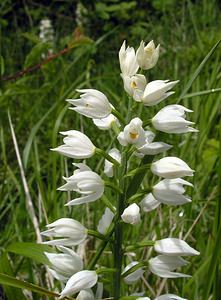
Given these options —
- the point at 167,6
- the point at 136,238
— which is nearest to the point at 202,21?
the point at 167,6

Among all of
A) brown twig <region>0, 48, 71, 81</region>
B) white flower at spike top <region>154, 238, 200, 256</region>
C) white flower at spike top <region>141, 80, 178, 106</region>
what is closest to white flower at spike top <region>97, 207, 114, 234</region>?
white flower at spike top <region>154, 238, 200, 256</region>

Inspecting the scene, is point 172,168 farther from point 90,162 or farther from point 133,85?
point 90,162

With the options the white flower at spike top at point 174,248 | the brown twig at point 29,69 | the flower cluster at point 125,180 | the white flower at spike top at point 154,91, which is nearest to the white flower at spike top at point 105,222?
the flower cluster at point 125,180

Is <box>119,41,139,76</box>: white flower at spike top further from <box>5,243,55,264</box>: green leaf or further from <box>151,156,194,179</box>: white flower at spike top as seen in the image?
<box>5,243,55,264</box>: green leaf

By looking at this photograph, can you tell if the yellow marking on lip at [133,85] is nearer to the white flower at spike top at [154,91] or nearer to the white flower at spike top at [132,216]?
the white flower at spike top at [154,91]

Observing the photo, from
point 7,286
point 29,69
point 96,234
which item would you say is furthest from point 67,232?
point 29,69
